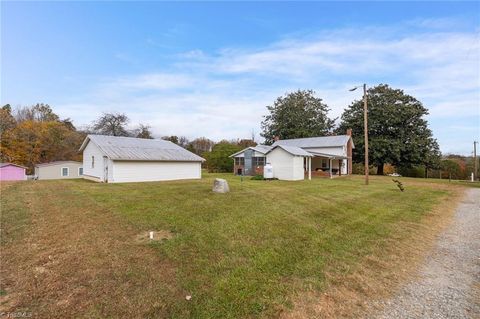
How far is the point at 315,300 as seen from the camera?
3568 millimetres

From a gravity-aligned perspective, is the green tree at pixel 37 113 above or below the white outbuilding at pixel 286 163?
above

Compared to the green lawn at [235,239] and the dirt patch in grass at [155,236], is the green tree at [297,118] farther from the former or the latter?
the dirt patch in grass at [155,236]

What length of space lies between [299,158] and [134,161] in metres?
14.6

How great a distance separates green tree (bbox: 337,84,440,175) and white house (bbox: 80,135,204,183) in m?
24.9

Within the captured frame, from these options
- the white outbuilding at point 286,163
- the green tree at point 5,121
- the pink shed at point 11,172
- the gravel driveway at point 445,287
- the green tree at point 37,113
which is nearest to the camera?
the gravel driveway at point 445,287

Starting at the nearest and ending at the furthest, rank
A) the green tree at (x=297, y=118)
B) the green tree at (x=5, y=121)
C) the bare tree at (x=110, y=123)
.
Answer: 1. the green tree at (x=5, y=121)
2. the bare tree at (x=110, y=123)
3. the green tree at (x=297, y=118)

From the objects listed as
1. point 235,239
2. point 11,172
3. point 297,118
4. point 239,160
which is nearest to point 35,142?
point 11,172

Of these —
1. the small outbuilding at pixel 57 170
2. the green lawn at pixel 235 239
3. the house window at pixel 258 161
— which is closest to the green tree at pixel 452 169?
the house window at pixel 258 161

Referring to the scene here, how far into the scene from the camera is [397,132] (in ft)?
112

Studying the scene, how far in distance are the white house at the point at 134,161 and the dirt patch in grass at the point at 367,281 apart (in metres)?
18.3

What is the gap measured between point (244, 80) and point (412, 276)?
2196 centimetres

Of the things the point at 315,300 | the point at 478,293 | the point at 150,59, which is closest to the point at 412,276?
the point at 478,293

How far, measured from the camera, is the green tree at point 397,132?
32.4m

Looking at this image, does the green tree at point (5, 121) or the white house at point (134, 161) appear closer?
the white house at point (134, 161)
